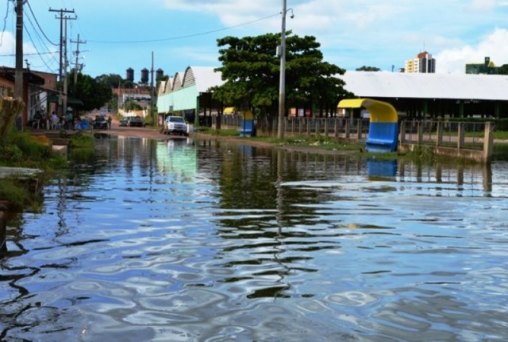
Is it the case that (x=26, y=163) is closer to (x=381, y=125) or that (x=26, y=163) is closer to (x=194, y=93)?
(x=381, y=125)

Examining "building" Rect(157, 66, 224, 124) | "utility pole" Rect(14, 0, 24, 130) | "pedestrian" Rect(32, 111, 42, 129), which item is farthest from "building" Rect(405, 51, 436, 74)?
"utility pole" Rect(14, 0, 24, 130)

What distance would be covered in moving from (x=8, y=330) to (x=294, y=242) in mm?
4439

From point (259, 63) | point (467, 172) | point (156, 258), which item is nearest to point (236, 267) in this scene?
point (156, 258)

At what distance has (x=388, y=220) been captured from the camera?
10555 mm

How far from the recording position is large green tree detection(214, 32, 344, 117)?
49.2 metres

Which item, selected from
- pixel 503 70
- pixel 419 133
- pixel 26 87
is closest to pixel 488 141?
pixel 419 133

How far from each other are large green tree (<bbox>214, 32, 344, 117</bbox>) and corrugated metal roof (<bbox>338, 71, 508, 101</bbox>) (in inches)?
589

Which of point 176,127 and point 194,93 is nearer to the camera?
point 176,127

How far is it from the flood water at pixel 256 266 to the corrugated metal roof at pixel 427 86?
54.1 metres

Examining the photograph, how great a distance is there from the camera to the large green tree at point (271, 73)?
161ft

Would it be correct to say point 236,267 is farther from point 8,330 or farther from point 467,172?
point 467,172

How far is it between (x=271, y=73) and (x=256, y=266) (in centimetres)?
4431

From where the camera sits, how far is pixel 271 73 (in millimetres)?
50656

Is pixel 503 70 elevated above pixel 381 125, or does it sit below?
above
